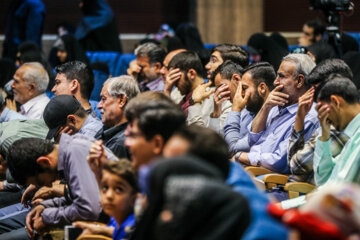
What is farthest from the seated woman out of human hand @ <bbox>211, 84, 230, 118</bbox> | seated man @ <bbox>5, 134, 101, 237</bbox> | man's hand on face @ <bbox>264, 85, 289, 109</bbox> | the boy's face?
human hand @ <bbox>211, 84, 230, 118</bbox>

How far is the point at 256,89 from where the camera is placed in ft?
16.8

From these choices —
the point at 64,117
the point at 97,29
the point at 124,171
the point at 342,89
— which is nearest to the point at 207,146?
the point at 124,171

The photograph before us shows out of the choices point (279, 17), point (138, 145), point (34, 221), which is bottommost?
point (279, 17)

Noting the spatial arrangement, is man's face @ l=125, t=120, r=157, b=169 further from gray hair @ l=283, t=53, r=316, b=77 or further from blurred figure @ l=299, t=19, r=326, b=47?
blurred figure @ l=299, t=19, r=326, b=47

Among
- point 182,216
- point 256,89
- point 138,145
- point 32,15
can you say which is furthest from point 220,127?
point 32,15

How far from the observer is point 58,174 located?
434cm

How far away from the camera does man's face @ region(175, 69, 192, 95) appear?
231 inches

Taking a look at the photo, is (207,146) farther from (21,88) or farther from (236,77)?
(21,88)

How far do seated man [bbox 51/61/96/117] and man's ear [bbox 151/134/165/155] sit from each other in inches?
116

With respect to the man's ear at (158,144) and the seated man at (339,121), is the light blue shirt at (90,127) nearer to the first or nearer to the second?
the seated man at (339,121)

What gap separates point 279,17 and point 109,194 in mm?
9808

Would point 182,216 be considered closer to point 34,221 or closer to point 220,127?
point 34,221

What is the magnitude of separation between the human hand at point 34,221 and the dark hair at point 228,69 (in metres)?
1.89

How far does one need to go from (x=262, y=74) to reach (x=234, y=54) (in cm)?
94
